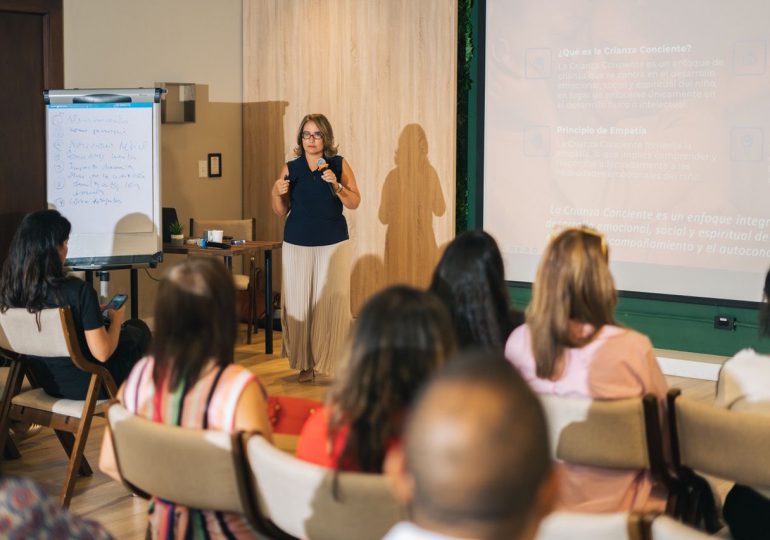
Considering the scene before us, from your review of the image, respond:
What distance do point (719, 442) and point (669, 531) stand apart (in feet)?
3.18

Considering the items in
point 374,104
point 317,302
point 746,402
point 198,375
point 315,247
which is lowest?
point 317,302

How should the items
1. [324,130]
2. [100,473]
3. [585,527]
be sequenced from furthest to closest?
[324,130] < [100,473] < [585,527]

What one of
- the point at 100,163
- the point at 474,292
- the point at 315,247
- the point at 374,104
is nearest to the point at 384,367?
the point at 474,292

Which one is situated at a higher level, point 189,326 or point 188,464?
point 189,326

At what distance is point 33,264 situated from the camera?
4039 mm

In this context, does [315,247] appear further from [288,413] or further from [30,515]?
[30,515]

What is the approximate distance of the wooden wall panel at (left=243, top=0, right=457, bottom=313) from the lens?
7137 millimetres

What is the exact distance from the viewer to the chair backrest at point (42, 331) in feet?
12.6

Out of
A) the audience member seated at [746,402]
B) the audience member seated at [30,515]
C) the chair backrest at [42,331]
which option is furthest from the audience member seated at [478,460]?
the chair backrest at [42,331]

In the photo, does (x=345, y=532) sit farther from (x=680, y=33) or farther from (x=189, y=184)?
(x=189, y=184)

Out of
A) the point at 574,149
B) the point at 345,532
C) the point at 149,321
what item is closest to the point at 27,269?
the point at 345,532

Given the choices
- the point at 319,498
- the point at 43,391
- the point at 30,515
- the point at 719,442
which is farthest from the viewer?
the point at 43,391

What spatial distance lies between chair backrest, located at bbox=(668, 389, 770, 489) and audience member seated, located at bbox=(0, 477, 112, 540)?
1.63 metres

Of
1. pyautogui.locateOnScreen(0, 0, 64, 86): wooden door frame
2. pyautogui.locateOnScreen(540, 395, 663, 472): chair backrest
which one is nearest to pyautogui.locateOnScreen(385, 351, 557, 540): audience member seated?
pyautogui.locateOnScreen(540, 395, 663, 472): chair backrest
